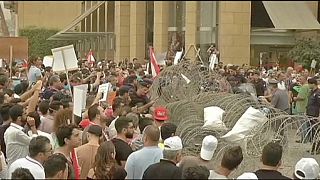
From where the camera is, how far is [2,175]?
9.30 meters

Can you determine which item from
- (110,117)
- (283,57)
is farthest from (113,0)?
(110,117)

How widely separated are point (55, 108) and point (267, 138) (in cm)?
322

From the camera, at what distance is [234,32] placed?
38.3 metres

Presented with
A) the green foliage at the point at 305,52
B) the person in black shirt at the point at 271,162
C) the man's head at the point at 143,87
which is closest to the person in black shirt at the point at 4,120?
the person in black shirt at the point at 271,162

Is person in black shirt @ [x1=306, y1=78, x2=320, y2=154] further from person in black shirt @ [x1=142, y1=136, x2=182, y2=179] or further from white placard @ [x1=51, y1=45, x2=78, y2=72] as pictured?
person in black shirt @ [x1=142, y1=136, x2=182, y2=179]

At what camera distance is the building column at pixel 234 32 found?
3791 centimetres

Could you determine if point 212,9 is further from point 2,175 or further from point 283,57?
point 2,175

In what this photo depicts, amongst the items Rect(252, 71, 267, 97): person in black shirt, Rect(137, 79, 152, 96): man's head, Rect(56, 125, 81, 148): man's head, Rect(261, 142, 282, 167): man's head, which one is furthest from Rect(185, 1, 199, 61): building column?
Rect(261, 142, 282, 167): man's head

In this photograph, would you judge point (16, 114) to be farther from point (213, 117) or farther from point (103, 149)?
point (213, 117)

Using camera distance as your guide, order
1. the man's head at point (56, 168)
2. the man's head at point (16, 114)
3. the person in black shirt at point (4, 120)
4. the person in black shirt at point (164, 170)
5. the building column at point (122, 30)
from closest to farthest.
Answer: the man's head at point (56, 168) < the person in black shirt at point (164, 170) < the man's head at point (16, 114) < the person in black shirt at point (4, 120) < the building column at point (122, 30)

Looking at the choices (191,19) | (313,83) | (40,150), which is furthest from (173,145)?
(191,19)

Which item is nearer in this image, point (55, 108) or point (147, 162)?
point (147, 162)

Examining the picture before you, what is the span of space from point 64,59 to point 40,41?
140 ft

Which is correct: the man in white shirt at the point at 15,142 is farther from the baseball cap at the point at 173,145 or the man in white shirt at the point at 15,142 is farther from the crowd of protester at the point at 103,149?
the baseball cap at the point at 173,145
